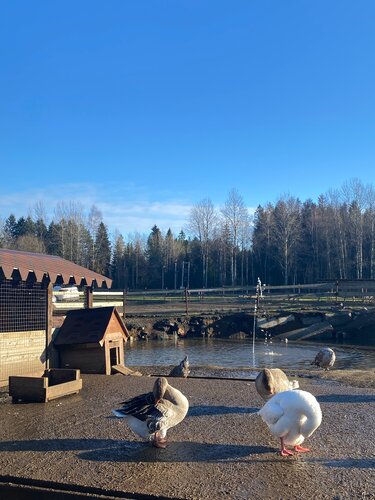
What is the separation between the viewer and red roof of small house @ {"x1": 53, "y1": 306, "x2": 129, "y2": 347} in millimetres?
11258

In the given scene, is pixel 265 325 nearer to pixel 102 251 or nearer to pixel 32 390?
pixel 32 390

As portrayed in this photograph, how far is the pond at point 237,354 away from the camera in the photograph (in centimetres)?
1769

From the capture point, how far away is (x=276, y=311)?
3158cm

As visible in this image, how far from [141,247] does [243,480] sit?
7622 centimetres

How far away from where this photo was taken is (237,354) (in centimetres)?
2100

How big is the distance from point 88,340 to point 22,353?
1.43 metres

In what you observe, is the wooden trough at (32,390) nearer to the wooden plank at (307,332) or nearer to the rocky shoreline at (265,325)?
the rocky shoreline at (265,325)

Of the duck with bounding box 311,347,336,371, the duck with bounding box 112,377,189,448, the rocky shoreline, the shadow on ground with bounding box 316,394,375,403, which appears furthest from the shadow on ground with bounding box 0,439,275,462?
the rocky shoreline

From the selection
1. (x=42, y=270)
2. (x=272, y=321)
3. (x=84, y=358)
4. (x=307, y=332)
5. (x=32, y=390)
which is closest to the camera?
(x=32, y=390)

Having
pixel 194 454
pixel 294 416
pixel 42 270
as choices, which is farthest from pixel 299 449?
pixel 42 270

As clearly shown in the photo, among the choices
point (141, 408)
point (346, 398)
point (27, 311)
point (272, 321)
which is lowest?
point (272, 321)

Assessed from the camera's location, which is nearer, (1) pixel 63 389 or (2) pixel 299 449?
(2) pixel 299 449

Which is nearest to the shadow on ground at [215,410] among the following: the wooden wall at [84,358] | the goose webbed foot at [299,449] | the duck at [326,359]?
the goose webbed foot at [299,449]

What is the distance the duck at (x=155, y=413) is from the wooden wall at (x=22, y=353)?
4.45m
